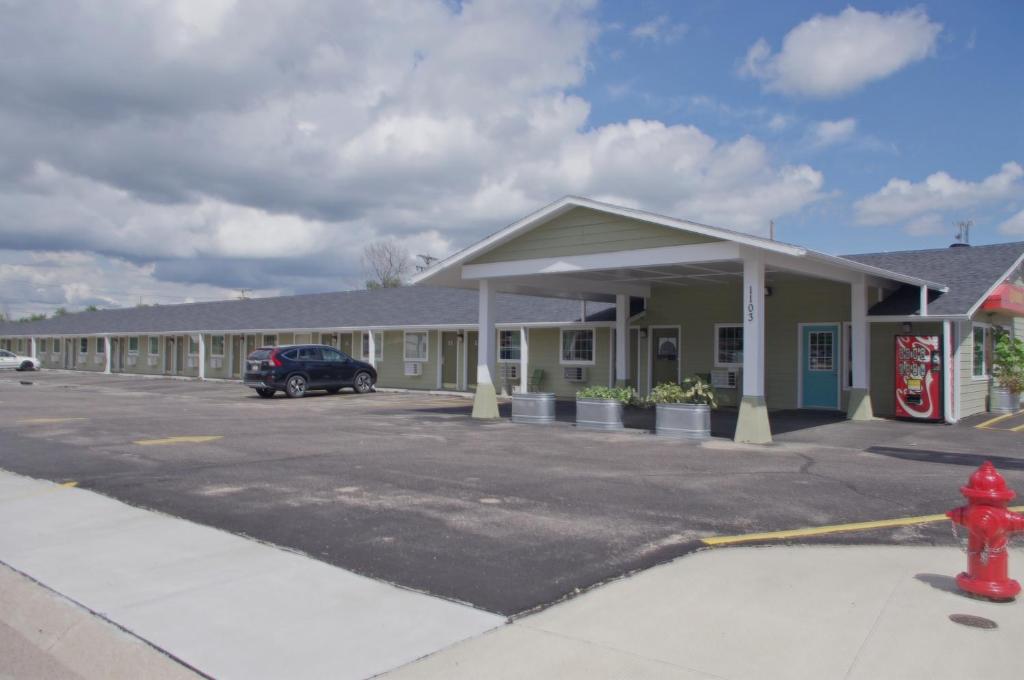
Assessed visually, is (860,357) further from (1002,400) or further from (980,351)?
(1002,400)

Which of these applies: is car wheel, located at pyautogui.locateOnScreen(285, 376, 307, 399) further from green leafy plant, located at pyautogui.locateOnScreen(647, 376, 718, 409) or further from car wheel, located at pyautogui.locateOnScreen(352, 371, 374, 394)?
green leafy plant, located at pyautogui.locateOnScreen(647, 376, 718, 409)

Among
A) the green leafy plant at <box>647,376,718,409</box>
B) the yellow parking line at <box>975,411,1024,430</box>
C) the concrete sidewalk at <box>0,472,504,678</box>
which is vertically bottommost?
the concrete sidewalk at <box>0,472,504,678</box>

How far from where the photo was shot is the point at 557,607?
490cm

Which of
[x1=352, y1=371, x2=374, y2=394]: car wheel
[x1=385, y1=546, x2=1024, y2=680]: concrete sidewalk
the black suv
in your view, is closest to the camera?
[x1=385, y1=546, x2=1024, y2=680]: concrete sidewalk

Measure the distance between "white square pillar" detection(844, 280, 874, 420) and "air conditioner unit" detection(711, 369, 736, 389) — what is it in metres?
3.37

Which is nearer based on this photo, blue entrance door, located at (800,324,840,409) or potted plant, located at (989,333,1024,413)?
blue entrance door, located at (800,324,840,409)

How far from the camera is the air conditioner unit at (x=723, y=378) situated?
63.5 ft

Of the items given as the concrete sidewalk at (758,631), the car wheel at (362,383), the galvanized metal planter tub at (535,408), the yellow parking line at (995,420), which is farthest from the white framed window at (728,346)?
the concrete sidewalk at (758,631)

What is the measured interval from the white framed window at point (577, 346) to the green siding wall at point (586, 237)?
7030 millimetres

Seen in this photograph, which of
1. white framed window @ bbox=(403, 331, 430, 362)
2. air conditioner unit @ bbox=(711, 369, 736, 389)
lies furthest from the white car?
air conditioner unit @ bbox=(711, 369, 736, 389)

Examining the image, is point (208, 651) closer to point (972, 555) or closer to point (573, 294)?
point (972, 555)

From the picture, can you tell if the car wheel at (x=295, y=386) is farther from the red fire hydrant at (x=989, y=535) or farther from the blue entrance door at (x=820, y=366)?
the red fire hydrant at (x=989, y=535)

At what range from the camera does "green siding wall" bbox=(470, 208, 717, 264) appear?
13773 millimetres

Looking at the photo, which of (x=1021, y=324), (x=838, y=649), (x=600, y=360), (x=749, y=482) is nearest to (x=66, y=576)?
(x=838, y=649)
